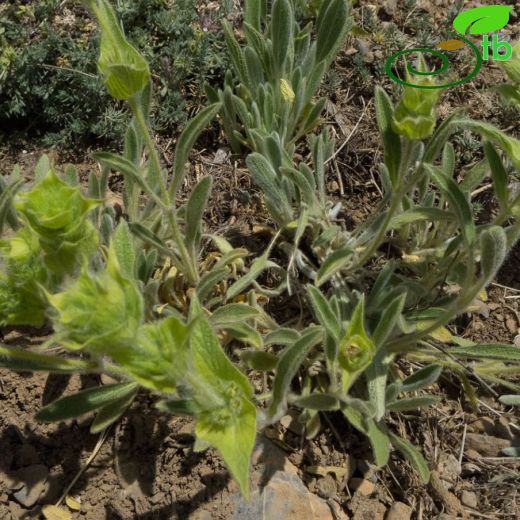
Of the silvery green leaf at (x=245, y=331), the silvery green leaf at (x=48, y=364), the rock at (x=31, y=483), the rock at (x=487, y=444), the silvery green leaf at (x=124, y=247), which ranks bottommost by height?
the rock at (x=487, y=444)

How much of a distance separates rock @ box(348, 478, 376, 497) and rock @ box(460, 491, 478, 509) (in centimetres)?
45

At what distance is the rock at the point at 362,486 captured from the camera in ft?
9.50

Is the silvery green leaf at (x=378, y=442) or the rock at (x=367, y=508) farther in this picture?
the rock at (x=367, y=508)

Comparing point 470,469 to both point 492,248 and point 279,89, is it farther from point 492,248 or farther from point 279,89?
point 279,89

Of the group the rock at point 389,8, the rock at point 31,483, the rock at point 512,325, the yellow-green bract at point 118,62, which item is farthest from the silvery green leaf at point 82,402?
the rock at point 389,8

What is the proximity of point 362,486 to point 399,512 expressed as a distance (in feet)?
0.65

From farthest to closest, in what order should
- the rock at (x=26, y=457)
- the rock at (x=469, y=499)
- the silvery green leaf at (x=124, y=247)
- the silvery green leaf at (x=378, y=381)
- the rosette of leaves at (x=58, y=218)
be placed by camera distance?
the rock at (x=469, y=499)
the rock at (x=26, y=457)
the silvery green leaf at (x=378, y=381)
the silvery green leaf at (x=124, y=247)
the rosette of leaves at (x=58, y=218)

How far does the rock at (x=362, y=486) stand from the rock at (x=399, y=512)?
0.39 ft

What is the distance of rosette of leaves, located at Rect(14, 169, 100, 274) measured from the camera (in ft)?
5.79

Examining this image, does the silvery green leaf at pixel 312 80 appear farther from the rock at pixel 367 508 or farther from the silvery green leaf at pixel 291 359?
the rock at pixel 367 508

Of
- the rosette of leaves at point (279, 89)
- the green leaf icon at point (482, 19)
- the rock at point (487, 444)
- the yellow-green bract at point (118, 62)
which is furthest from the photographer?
the green leaf icon at point (482, 19)

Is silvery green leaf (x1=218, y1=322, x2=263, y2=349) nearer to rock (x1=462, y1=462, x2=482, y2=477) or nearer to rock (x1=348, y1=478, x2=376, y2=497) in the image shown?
rock (x1=348, y1=478, x2=376, y2=497)

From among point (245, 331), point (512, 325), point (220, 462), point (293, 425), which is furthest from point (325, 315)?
point (512, 325)

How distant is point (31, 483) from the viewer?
109 inches
